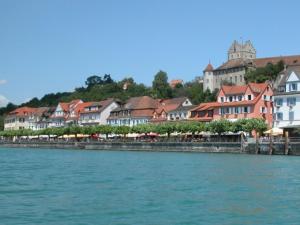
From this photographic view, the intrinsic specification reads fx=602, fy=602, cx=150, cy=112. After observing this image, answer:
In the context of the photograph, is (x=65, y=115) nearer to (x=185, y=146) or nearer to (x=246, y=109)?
(x=246, y=109)

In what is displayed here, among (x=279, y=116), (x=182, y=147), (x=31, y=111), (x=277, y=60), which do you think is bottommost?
(x=182, y=147)

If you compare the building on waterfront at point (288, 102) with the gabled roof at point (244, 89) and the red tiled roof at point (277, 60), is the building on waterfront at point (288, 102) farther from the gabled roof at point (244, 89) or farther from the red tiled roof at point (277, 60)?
the red tiled roof at point (277, 60)

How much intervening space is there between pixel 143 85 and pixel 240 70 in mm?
38002

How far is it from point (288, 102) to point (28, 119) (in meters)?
98.4

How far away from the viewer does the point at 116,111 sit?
127438 mm

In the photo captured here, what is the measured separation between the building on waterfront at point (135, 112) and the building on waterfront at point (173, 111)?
5.48 ft

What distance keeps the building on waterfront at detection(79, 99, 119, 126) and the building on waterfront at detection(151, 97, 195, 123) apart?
598 inches

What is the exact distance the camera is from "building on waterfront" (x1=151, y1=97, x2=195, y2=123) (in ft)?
359

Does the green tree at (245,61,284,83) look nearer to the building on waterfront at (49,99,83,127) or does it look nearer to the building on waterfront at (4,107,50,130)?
the building on waterfront at (49,99,83,127)

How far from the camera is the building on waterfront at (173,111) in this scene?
109369 mm

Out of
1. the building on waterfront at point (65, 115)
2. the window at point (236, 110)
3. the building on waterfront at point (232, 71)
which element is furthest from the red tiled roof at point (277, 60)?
the window at point (236, 110)

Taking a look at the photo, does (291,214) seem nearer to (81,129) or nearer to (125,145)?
(125,145)

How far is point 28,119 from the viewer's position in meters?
165

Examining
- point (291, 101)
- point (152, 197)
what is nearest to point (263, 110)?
point (291, 101)
